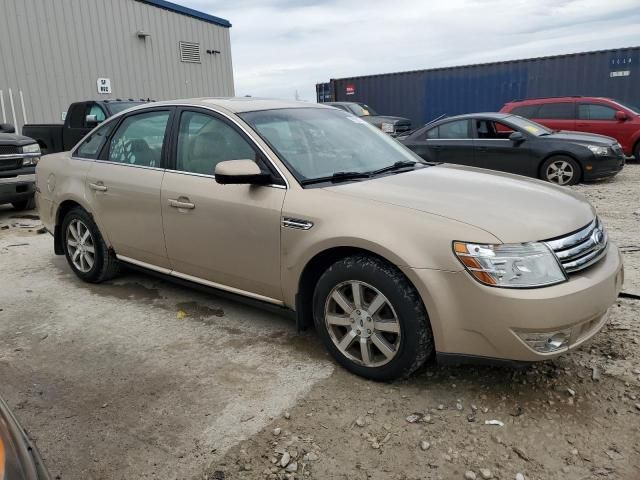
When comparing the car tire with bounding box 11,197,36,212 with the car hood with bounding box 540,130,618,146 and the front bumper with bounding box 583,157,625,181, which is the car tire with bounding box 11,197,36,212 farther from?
the front bumper with bounding box 583,157,625,181

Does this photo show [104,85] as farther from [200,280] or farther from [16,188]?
[200,280]

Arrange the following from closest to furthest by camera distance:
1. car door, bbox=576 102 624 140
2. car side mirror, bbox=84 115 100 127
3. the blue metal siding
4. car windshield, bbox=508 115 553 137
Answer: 1. car side mirror, bbox=84 115 100 127
2. car windshield, bbox=508 115 553 137
3. car door, bbox=576 102 624 140
4. the blue metal siding

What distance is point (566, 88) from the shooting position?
54.8 ft

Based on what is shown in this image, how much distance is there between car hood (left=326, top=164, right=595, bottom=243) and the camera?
8.68 feet

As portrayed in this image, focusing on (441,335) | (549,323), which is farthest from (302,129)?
(549,323)

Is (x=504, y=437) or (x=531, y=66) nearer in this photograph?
(x=504, y=437)

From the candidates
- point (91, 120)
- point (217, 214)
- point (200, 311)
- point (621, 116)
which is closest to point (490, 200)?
point (217, 214)

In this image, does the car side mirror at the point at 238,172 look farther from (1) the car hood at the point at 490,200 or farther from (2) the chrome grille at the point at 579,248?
(2) the chrome grille at the point at 579,248

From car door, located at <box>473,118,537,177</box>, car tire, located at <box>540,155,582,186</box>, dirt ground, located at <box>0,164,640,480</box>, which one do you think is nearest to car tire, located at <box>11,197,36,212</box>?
dirt ground, located at <box>0,164,640,480</box>

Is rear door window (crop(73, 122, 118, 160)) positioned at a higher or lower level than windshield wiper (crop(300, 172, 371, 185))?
higher

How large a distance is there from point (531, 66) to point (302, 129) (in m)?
15.7

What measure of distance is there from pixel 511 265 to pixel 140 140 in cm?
305

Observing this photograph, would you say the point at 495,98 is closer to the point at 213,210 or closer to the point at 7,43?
the point at 7,43

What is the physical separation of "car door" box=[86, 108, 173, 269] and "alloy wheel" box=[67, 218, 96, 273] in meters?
0.32
